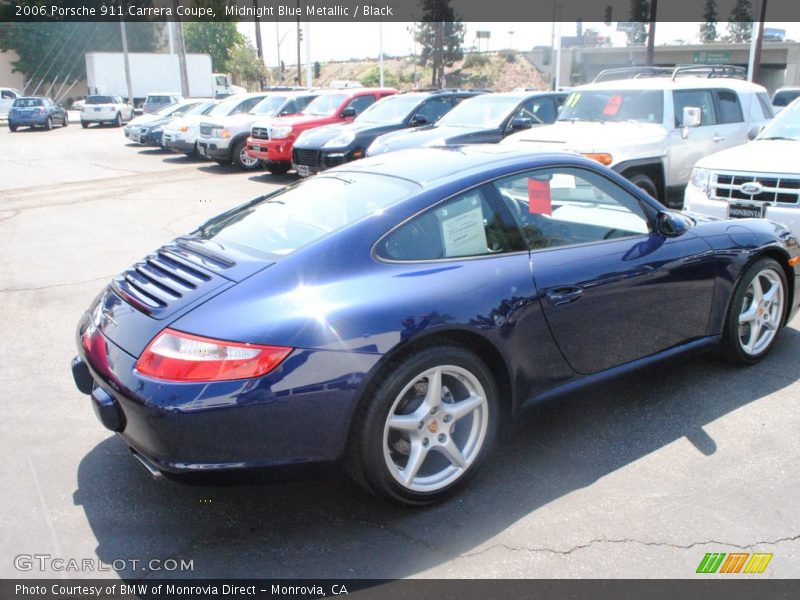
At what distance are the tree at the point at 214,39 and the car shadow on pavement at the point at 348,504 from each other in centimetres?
7145

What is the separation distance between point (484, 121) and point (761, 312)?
763 centimetres

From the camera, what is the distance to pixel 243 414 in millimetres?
2650

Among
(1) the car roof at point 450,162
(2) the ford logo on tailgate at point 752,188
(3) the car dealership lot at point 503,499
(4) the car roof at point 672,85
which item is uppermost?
(4) the car roof at point 672,85

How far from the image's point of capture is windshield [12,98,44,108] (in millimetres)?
32062

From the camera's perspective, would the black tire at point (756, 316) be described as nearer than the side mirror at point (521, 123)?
Yes

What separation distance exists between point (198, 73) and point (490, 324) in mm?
50052

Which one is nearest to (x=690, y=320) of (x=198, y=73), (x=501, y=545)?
(x=501, y=545)

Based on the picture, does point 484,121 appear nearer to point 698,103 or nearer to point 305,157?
point 698,103

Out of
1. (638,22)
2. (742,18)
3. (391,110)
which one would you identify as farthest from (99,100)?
(742,18)

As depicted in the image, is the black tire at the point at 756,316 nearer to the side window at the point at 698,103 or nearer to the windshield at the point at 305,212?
the windshield at the point at 305,212

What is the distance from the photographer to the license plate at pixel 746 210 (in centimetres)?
634

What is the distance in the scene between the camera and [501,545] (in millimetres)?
2898

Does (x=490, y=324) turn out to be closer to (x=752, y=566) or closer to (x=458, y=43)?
(x=752, y=566)

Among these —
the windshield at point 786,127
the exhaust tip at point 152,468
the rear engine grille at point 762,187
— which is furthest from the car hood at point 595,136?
the exhaust tip at point 152,468
